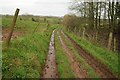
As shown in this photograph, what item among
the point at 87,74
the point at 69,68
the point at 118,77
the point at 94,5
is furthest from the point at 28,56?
the point at 94,5

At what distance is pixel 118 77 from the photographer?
14.3 meters

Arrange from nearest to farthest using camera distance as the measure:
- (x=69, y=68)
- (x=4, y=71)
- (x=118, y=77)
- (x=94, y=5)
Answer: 1. (x=4, y=71)
2. (x=118, y=77)
3. (x=69, y=68)
4. (x=94, y=5)

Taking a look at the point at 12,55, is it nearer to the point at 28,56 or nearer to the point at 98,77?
the point at 28,56

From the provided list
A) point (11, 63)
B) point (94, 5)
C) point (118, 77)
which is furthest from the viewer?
point (94, 5)

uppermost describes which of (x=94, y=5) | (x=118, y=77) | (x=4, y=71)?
(x=94, y=5)

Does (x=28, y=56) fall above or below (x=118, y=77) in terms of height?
above

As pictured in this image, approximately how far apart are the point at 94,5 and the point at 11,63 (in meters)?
30.2

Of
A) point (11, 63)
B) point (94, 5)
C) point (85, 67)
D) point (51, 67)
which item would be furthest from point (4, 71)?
point (94, 5)

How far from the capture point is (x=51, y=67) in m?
15.7

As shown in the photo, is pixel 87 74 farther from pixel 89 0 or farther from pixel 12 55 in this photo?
pixel 89 0

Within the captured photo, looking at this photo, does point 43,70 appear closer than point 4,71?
No

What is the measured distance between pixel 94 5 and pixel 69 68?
27.3 metres

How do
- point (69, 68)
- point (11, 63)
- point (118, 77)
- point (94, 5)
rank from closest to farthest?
point (11, 63)
point (118, 77)
point (69, 68)
point (94, 5)

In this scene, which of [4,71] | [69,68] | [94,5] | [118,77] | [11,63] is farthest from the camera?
[94,5]
